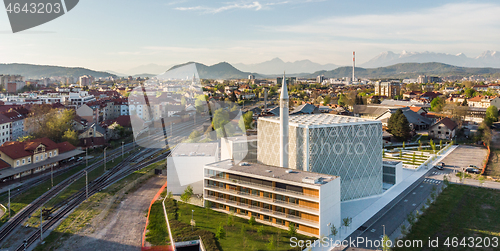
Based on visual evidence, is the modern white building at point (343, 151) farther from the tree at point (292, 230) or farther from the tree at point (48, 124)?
the tree at point (48, 124)

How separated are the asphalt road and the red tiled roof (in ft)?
120

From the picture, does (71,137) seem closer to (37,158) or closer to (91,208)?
(37,158)

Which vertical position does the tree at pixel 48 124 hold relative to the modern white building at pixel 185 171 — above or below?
above

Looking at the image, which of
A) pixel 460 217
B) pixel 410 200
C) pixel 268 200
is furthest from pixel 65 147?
pixel 460 217

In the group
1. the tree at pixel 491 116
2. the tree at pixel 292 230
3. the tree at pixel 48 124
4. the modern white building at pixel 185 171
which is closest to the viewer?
the tree at pixel 292 230

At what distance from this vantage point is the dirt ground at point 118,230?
71.7ft

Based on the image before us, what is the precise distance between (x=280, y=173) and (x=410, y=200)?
1152cm

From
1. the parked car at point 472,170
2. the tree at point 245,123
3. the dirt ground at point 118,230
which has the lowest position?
the dirt ground at point 118,230

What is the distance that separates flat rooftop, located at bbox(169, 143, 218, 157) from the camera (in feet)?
99.0

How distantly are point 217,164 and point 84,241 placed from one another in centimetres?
1060

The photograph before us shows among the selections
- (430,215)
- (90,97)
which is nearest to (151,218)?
(430,215)

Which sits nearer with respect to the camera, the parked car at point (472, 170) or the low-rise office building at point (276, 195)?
the low-rise office building at point (276, 195)

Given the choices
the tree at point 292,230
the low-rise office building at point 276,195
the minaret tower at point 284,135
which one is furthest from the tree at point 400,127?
the tree at point 292,230

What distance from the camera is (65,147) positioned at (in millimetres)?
42875
